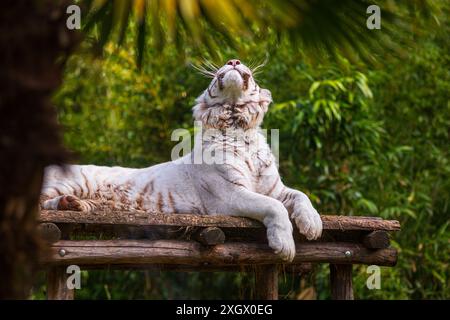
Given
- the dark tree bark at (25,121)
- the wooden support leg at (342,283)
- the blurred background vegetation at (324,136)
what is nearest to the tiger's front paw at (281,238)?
the wooden support leg at (342,283)

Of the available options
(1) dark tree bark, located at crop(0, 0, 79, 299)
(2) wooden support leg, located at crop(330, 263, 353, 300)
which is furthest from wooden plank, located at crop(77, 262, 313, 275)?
(1) dark tree bark, located at crop(0, 0, 79, 299)

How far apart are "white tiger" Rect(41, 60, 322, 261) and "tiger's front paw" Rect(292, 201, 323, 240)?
113 millimetres

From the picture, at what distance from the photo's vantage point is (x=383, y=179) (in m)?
8.27

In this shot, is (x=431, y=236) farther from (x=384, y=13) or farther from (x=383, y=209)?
(x=384, y=13)

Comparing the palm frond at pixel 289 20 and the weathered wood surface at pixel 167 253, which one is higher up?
A: the palm frond at pixel 289 20

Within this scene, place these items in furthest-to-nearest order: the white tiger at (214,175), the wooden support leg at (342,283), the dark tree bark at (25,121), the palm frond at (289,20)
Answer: the wooden support leg at (342,283)
the white tiger at (214,175)
the palm frond at (289,20)
the dark tree bark at (25,121)

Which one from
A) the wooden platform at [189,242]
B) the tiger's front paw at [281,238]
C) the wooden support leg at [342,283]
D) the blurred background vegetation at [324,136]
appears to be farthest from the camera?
the blurred background vegetation at [324,136]

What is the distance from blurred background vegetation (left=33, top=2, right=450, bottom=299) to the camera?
7695mm

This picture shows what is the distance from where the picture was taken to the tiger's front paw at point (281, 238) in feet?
14.7

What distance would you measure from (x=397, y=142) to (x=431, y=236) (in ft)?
3.65

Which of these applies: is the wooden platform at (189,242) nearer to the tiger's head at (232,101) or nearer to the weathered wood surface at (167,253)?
the weathered wood surface at (167,253)

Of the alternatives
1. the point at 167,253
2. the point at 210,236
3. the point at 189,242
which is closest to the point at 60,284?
the point at 167,253
